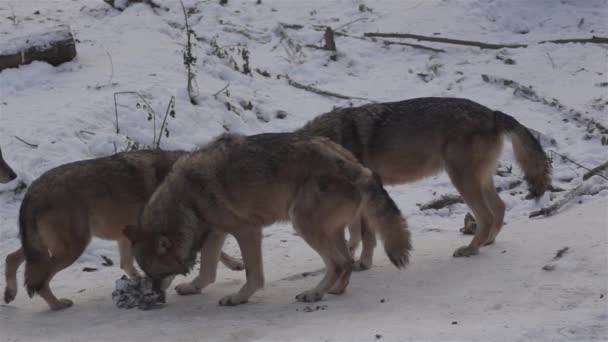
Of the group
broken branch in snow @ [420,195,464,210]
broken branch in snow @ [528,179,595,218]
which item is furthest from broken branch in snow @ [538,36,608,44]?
broken branch in snow @ [528,179,595,218]

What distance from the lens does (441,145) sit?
26.9ft

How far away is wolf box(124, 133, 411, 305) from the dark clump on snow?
9 cm

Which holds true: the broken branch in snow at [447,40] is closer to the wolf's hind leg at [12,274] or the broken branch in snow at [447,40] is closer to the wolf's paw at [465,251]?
the wolf's paw at [465,251]

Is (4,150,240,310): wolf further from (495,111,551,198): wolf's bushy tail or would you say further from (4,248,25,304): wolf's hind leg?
(495,111,551,198): wolf's bushy tail

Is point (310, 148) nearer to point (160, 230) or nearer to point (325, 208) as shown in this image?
point (325, 208)

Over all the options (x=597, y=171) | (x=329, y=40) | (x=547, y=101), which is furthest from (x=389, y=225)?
(x=329, y=40)

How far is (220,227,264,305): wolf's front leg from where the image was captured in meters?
6.98

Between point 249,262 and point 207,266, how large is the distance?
0.57 meters

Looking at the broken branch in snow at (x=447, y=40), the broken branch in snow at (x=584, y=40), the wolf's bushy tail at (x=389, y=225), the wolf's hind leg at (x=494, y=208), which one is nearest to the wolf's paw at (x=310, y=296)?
the wolf's bushy tail at (x=389, y=225)

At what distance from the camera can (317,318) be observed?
628 centimetres

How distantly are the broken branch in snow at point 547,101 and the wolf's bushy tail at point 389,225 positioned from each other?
264 inches

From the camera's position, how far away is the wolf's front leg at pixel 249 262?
698 cm

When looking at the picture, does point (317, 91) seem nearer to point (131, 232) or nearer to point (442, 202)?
point (442, 202)

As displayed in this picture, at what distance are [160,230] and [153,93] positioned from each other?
232 inches
